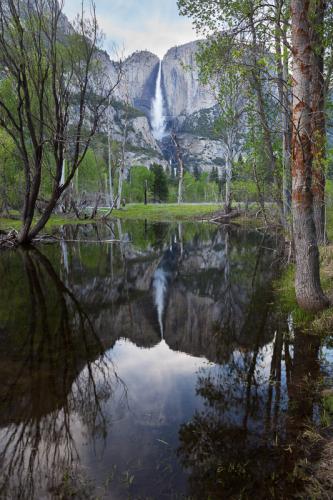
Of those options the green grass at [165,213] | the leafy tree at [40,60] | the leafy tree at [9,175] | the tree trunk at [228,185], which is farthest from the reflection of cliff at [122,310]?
the green grass at [165,213]

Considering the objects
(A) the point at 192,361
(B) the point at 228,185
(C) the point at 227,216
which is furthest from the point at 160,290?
(C) the point at 227,216

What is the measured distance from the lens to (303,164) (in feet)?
23.4

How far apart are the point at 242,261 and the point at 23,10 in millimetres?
18617

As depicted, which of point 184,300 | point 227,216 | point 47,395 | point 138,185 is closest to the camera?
point 47,395

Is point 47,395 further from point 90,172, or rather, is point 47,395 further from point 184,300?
point 90,172

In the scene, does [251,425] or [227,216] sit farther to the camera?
[227,216]

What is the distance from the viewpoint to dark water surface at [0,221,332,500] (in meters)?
3.62

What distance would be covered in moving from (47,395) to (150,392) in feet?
5.30

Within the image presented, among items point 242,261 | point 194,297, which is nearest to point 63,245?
point 242,261

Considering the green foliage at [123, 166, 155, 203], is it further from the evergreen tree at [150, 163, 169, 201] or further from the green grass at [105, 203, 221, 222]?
the green grass at [105, 203, 221, 222]

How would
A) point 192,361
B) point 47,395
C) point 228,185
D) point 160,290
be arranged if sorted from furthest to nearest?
1. point 228,185
2. point 160,290
3. point 192,361
4. point 47,395

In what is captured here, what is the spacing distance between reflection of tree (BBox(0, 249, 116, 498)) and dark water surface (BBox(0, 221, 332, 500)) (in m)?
0.02

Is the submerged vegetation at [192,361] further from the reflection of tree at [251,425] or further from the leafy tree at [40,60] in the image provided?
the leafy tree at [40,60]

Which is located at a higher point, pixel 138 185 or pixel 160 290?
pixel 138 185
